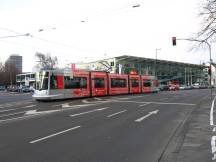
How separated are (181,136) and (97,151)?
12.9ft

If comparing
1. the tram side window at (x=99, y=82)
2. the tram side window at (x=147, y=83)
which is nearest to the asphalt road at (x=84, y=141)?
the tram side window at (x=99, y=82)

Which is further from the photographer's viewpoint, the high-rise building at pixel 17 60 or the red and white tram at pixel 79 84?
the high-rise building at pixel 17 60

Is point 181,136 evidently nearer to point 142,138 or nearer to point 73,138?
point 142,138

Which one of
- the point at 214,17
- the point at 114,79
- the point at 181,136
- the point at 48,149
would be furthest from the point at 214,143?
the point at 114,79

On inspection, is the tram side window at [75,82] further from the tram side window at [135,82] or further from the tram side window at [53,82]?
the tram side window at [135,82]

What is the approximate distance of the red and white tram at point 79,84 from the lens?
3144cm

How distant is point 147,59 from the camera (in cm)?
11869

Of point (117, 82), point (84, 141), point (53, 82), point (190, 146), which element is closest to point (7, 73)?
point (117, 82)

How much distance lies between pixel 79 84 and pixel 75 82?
94cm

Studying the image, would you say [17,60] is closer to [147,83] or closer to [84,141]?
[147,83]

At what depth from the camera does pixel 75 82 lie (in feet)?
115

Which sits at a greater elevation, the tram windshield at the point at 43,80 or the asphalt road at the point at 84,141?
the tram windshield at the point at 43,80

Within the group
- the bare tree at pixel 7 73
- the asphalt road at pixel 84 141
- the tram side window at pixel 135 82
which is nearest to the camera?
the asphalt road at pixel 84 141

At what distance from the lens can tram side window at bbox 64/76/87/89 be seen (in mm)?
33688
